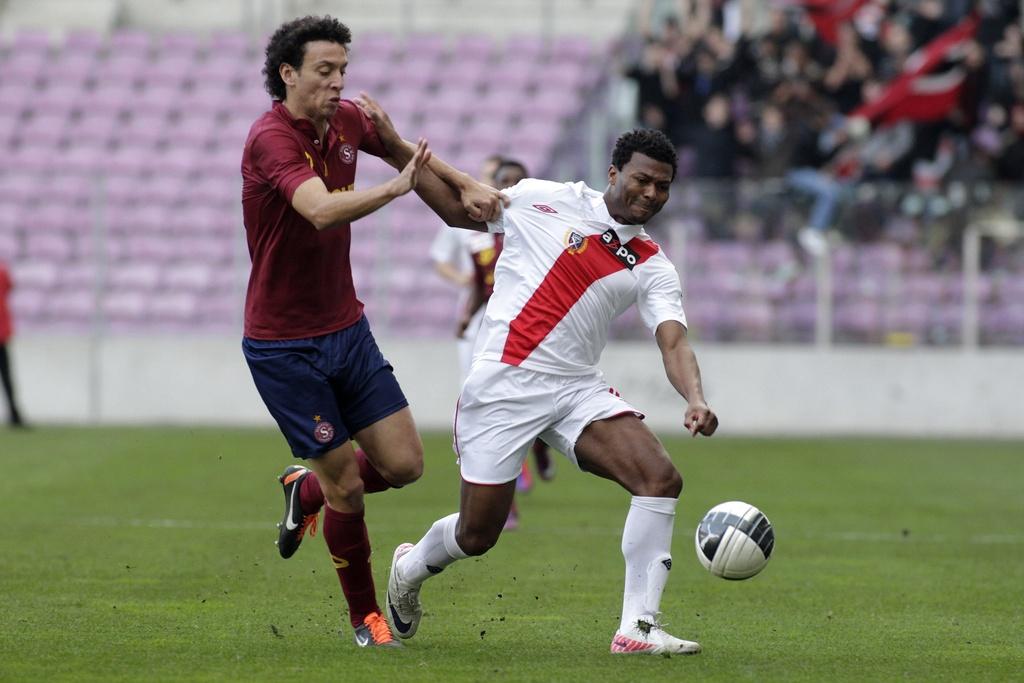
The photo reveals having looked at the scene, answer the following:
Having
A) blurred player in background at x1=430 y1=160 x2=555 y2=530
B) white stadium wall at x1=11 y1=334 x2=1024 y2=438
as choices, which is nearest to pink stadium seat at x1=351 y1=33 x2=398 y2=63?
white stadium wall at x1=11 y1=334 x2=1024 y2=438

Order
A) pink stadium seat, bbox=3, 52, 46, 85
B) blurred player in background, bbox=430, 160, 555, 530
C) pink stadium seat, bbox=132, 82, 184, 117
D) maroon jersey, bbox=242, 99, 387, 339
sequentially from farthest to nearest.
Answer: pink stadium seat, bbox=3, 52, 46, 85, pink stadium seat, bbox=132, 82, 184, 117, blurred player in background, bbox=430, 160, 555, 530, maroon jersey, bbox=242, 99, 387, 339

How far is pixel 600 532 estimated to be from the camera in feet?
37.7

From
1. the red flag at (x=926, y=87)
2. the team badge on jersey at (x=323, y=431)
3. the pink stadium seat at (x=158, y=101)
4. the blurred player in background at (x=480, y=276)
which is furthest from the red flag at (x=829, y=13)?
the team badge on jersey at (x=323, y=431)

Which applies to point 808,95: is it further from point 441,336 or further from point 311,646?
point 311,646

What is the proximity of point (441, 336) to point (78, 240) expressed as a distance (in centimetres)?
474

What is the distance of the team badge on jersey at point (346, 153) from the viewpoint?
6945 millimetres

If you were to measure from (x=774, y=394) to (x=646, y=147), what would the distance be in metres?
14.0

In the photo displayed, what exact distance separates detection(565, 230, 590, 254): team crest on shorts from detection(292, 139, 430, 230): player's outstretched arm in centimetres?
86

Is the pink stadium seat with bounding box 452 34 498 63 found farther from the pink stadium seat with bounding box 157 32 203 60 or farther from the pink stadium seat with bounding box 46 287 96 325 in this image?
the pink stadium seat with bounding box 46 287 96 325

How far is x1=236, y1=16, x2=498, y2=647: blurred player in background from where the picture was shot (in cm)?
676

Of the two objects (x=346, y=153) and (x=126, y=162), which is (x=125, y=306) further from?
(x=346, y=153)

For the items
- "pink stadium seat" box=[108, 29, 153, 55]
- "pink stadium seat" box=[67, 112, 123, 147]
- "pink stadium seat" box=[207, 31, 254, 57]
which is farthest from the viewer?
"pink stadium seat" box=[108, 29, 153, 55]

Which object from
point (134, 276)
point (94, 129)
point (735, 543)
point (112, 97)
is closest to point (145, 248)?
point (134, 276)

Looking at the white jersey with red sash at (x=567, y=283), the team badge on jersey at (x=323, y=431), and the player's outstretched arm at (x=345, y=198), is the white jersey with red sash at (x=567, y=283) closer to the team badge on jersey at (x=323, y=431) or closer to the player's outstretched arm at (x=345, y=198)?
the team badge on jersey at (x=323, y=431)
